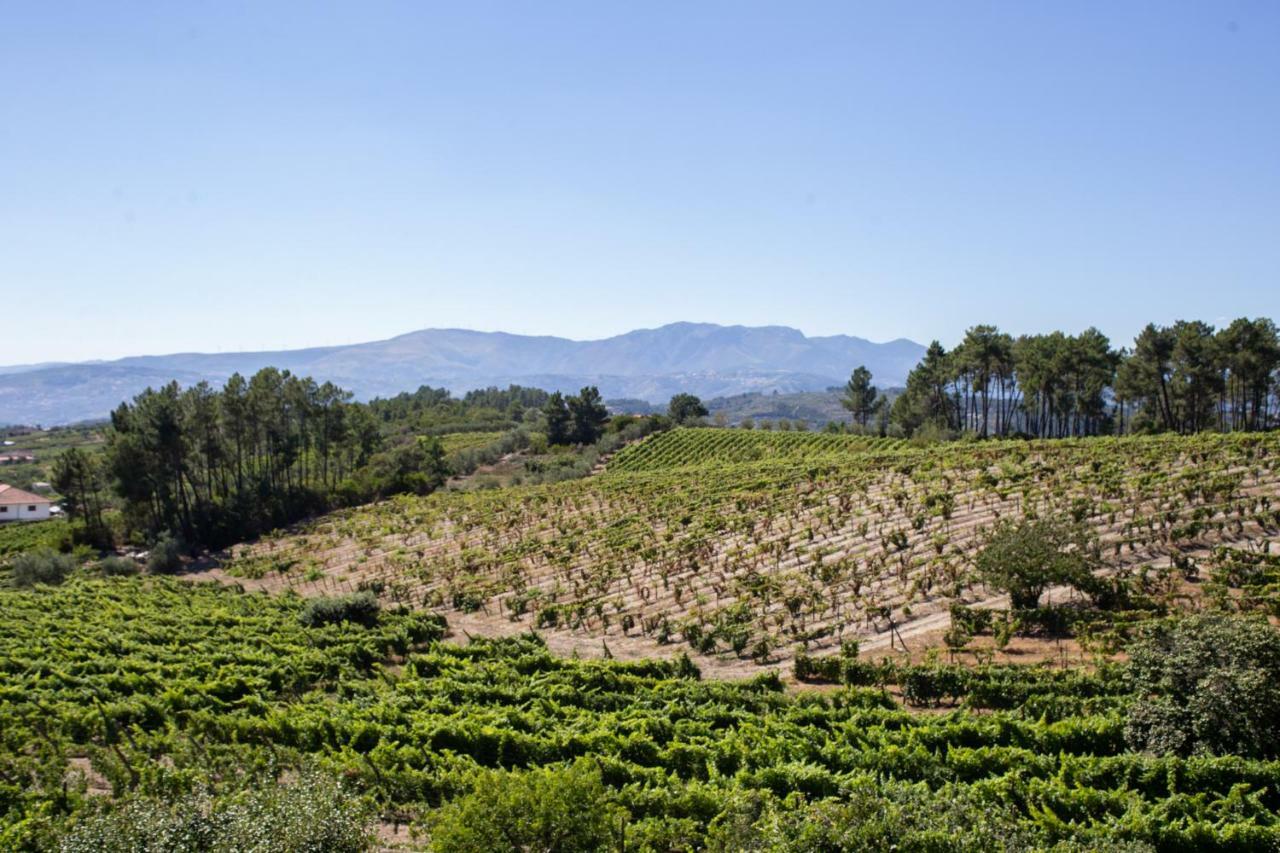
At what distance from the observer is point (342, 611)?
26.3 metres

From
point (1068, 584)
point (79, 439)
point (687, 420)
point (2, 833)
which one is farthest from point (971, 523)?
point (79, 439)

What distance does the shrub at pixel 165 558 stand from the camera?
46.2m

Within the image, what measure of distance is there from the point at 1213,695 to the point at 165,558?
51249mm

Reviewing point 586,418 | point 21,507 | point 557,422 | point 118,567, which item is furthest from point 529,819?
point 21,507

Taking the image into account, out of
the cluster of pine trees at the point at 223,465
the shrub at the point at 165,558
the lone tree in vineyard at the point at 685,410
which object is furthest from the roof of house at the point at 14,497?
the lone tree in vineyard at the point at 685,410

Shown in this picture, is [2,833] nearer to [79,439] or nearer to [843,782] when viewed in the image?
[843,782]

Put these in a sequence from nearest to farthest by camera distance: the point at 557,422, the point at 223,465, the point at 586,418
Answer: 1. the point at 223,465
2. the point at 557,422
3. the point at 586,418

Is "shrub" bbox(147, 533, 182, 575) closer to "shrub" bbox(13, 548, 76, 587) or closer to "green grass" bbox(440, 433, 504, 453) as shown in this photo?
"shrub" bbox(13, 548, 76, 587)

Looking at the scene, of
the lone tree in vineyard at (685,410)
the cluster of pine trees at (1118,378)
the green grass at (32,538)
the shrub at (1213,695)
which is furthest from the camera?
the lone tree in vineyard at (685,410)

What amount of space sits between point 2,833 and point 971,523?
2921 cm

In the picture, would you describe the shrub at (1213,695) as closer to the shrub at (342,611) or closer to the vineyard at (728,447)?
the shrub at (342,611)

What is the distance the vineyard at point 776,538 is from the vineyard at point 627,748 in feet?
17.5

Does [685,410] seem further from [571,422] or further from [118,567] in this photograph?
[118,567]

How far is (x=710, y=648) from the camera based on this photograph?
72.1ft
